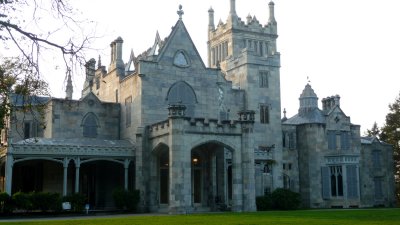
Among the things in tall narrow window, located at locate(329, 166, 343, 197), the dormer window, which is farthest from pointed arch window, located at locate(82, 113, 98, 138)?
tall narrow window, located at locate(329, 166, 343, 197)

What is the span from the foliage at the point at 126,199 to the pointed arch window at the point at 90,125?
6.97 m

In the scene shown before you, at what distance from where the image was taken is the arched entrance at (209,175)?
125 feet

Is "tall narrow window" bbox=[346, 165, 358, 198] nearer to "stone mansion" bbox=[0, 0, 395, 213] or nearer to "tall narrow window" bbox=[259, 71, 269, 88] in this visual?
"stone mansion" bbox=[0, 0, 395, 213]

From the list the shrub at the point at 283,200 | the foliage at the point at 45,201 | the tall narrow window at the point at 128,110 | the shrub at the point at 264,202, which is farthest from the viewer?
the tall narrow window at the point at 128,110

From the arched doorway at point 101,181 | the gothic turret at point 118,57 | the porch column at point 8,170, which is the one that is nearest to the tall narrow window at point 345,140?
the arched doorway at point 101,181

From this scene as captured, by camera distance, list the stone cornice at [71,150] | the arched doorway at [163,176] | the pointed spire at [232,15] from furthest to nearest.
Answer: the pointed spire at [232,15] → the arched doorway at [163,176] → the stone cornice at [71,150]

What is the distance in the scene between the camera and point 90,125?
137ft

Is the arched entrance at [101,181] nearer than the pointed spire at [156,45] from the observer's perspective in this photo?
Yes

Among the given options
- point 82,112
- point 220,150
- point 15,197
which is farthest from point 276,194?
point 15,197

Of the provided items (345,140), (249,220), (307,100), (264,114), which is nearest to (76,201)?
(249,220)

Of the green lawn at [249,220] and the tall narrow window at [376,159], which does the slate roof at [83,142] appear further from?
the tall narrow window at [376,159]

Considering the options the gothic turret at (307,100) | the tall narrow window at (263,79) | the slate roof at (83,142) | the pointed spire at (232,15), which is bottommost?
the slate roof at (83,142)

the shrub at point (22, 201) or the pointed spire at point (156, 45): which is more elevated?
the pointed spire at point (156, 45)

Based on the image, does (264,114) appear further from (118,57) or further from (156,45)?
(118,57)
